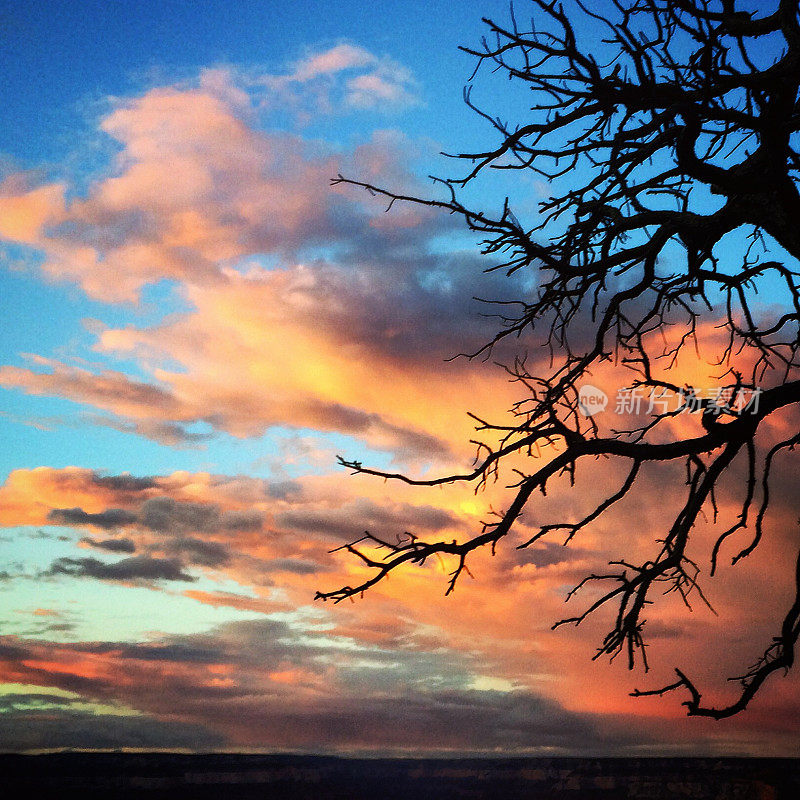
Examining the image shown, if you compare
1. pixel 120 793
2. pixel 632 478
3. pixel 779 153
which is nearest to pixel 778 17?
pixel 779 153

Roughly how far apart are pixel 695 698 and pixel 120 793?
6741 cm

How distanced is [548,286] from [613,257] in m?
0.54

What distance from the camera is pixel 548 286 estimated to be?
19.8 feet

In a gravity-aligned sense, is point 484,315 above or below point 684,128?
below

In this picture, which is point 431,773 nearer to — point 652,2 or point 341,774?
point 341,774

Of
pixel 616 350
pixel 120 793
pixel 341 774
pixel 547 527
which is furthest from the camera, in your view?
pixel 341 774

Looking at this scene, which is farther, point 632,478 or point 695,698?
point 632,478

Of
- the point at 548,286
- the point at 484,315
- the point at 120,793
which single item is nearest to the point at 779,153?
the point at 548,286

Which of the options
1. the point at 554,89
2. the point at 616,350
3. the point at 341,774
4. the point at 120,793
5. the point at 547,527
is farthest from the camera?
the point at 341,774

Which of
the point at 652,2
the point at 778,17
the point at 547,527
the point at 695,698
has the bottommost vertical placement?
the point at 695,698

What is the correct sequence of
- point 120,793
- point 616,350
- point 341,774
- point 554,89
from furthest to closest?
point 341,774 < point 120,793 < point 616,350 < point 554,89

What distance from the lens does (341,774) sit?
82438 millimetres

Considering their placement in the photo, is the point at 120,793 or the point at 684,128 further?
the point at 120,793

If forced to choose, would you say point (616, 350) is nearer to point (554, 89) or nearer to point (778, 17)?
point (554, 89)
